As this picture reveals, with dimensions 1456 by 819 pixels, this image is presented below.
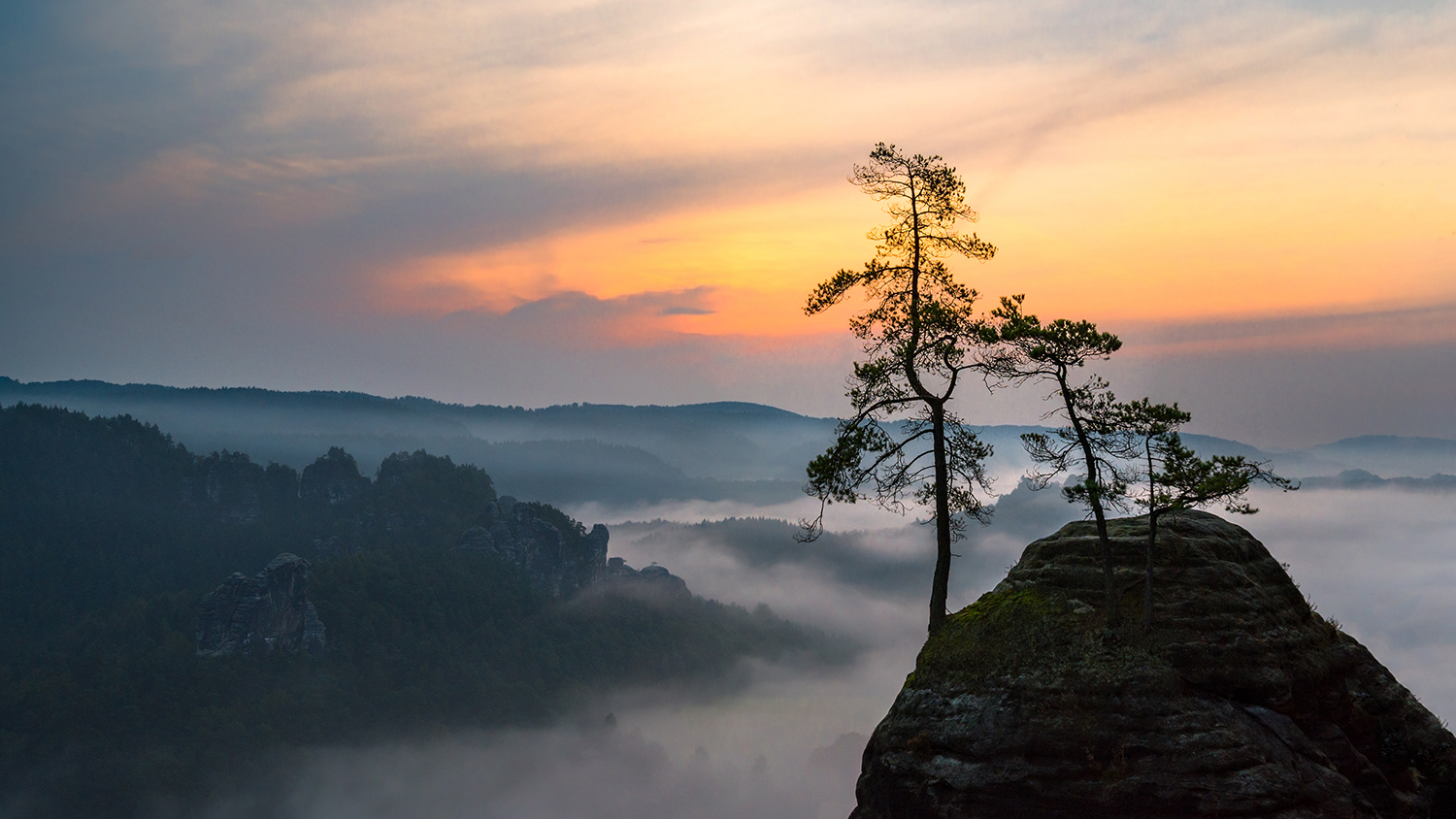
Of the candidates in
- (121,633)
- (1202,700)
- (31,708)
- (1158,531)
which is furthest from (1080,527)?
(121,633)

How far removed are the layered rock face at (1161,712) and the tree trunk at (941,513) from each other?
1120 millimetres

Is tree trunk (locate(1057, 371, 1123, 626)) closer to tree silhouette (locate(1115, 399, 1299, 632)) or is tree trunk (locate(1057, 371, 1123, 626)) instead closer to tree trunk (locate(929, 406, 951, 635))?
tree silhouette (locate(1115, 399, 1299, 632))

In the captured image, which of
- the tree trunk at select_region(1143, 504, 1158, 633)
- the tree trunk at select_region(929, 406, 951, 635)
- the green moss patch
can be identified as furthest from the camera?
the tree trunk at select_region(929, 406, 951, 635)

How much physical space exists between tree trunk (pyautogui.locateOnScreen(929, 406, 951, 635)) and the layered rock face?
1120 mm

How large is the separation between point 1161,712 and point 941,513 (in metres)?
7.16

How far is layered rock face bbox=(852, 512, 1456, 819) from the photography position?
18.2m

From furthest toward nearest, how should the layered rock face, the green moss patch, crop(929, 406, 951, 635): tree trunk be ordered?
crop(929, 406, 951, 635): tree trunk < the green moss patch < the layered rock face

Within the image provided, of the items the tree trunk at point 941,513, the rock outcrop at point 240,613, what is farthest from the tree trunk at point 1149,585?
the rock outcrop at point 240,613

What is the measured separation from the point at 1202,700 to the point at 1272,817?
2.53 meters

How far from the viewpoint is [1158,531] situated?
75.3 ft

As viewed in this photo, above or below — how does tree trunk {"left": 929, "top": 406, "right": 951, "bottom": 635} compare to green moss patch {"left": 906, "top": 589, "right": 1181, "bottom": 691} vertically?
above

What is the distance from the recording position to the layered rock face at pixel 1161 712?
59.9 feet

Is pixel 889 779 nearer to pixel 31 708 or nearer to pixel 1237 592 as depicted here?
pixel 1237 592

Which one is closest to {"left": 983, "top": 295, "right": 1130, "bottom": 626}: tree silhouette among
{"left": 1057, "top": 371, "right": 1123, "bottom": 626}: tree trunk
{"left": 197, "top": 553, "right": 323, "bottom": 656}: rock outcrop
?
{"left": 1057, "top": 371, "right": 1123, "bottom": 626}: tree trunk
